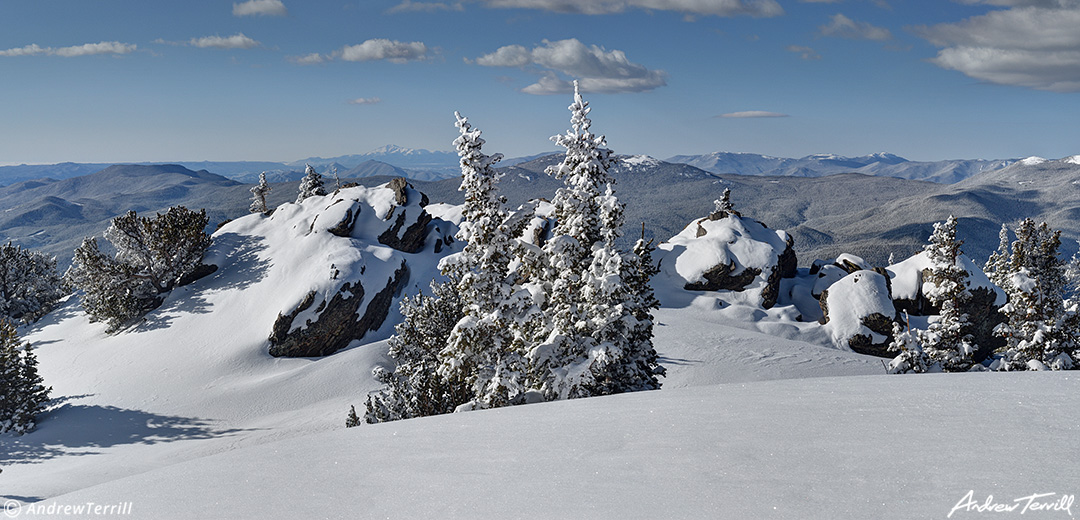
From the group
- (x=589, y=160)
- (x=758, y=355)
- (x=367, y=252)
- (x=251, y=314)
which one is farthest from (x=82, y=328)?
(x=758, y=355)

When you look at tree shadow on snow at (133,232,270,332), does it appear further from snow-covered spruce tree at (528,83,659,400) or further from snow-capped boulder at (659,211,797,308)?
snow-capped boulder at (659,211,797,308)

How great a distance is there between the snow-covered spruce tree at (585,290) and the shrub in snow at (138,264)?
3407cm

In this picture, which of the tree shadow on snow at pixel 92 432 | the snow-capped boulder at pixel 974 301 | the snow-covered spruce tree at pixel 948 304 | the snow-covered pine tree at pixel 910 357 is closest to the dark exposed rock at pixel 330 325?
the tree shadow on snow at pixel 92 432

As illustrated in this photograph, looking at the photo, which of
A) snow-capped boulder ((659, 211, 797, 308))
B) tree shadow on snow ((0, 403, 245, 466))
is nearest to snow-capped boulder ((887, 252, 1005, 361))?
snow-capped boulder ((659, 211, 797, 308))

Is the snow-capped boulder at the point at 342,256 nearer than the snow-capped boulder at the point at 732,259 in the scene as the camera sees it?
Yes

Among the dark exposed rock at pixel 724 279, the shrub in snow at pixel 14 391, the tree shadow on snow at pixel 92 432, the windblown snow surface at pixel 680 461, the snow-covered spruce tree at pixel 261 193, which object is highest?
the snow-covered spruce tree at pixel 261 193

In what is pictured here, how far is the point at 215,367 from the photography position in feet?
99.2

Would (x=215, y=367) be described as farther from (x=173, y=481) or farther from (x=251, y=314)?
(x=173, y=481)

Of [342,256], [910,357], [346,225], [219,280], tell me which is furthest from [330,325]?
[910,357]

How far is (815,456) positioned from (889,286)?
1638 inches

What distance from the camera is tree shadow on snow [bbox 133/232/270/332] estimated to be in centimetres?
3503

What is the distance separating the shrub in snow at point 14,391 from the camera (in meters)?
23.9

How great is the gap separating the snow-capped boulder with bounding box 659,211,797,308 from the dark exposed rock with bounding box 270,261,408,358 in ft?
79.6

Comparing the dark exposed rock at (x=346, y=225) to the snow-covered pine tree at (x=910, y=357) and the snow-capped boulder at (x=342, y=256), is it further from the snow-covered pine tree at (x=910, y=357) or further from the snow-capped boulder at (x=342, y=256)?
the snow-covered pine tree at (x=910, y=357)
